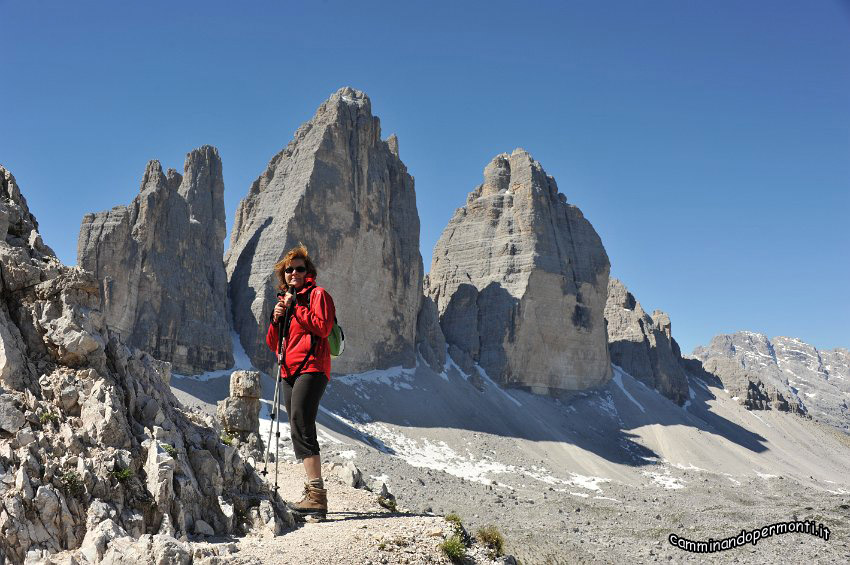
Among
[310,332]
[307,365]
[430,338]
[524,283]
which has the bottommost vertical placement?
[307,365]

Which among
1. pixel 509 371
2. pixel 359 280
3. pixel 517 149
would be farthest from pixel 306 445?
pixel 517 149

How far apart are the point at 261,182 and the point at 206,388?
80.7 ft

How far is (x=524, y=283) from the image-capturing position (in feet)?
266

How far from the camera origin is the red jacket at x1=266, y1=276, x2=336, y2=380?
7.60m

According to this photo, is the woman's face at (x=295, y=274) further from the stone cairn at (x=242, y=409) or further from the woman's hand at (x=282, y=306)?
the stone cairn at (x=242, y=409)

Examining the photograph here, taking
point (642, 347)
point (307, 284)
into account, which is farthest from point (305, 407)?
point (642, 347)

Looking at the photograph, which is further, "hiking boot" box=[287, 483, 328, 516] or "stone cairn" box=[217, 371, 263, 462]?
"stone cairn" box=[217, 371, 263, 462]

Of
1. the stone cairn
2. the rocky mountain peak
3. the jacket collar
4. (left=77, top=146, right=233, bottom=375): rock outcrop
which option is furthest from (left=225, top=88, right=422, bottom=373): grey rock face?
the jacket collar

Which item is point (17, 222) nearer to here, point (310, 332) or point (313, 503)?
point (310, 332)

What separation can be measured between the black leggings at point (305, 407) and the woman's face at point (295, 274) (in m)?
1.03

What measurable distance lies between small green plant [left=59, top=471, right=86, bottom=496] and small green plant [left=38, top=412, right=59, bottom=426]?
2.03 ft

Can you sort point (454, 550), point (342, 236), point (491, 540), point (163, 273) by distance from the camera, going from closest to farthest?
point (454, 550) < point (491, 540) < point (163, 273) < point (342, 236)

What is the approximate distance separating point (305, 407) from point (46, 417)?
2359 millimetres

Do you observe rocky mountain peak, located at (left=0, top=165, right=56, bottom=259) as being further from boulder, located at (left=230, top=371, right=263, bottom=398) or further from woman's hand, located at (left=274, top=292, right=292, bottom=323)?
boulder, located at (left=230, top=371, right=263, bottom=398)
